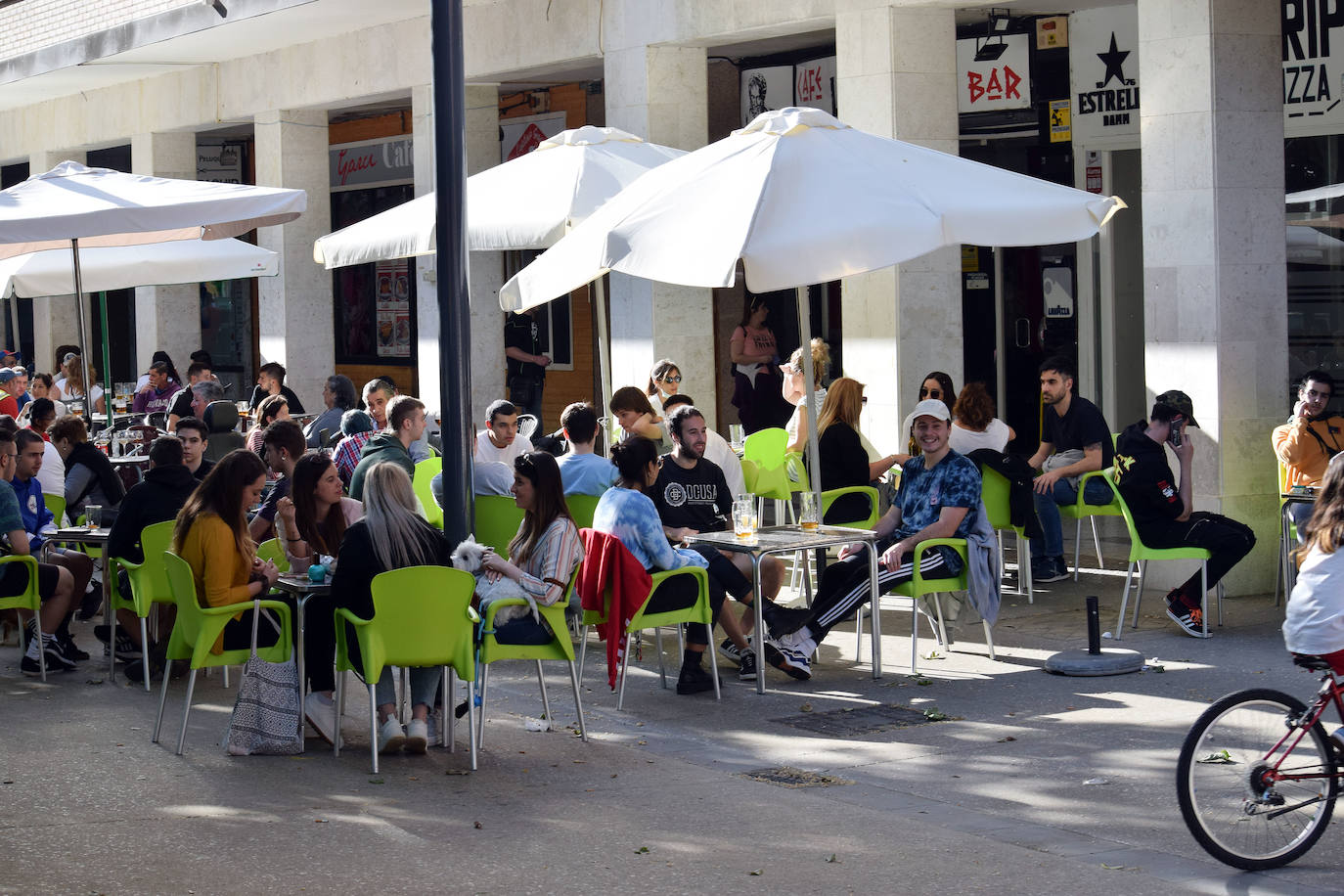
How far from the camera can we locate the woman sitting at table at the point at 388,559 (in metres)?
7.59

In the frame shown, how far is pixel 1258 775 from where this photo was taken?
5.79 m

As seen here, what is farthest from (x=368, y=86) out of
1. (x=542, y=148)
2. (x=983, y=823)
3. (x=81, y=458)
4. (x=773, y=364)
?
(x=983, y=823)

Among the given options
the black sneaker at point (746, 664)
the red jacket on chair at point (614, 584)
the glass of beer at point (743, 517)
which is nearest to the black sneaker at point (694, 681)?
the black sneaker at point (746, 664)

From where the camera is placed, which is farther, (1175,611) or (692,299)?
(692,299)

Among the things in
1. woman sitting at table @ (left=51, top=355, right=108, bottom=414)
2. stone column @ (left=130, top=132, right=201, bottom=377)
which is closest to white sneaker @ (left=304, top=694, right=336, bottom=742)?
woman sitting at table @ (left=51, top=355, right=108, bottom=414)

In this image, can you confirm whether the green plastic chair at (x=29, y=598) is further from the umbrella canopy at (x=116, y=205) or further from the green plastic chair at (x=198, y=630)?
the umbrella canopy at (x=116, y=205)

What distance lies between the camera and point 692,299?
15.3m

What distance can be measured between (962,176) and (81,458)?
5890mm

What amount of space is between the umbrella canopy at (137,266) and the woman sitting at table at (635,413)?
6.79m

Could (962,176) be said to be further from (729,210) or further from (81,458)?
(81,458)

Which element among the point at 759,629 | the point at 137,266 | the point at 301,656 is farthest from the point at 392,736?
the point at 137,266

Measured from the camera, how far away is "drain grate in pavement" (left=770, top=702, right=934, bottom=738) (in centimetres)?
804

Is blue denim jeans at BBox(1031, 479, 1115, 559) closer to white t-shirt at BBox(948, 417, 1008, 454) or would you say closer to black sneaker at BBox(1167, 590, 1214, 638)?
white t-shirt at BBox(948, 417, 1008, 454)

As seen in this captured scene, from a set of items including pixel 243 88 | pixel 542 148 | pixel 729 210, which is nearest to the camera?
pixel 729 210
